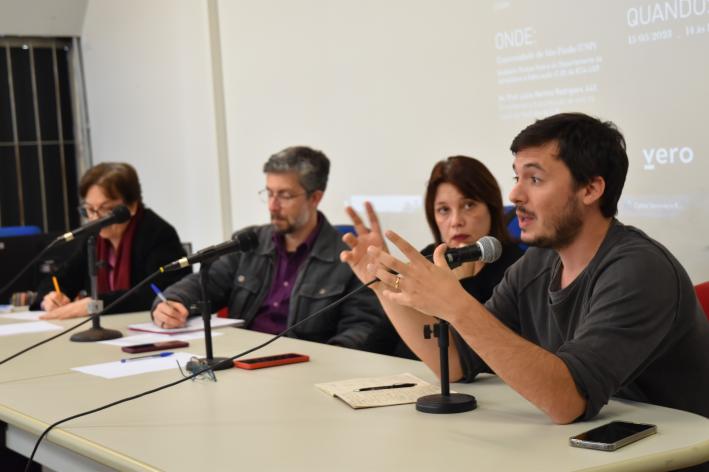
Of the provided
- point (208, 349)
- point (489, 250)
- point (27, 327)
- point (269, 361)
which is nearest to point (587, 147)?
point (489, 250)

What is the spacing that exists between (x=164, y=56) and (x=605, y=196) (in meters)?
5.13

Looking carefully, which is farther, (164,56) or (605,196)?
(164,56)

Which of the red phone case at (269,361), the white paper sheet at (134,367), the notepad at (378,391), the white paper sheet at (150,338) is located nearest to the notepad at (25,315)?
the white paper sheet at (150,338)

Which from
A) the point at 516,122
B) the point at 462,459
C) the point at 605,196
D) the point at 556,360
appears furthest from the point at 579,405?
the point at 516,122

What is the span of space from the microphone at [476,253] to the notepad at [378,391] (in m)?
0.33

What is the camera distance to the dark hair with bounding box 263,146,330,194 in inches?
151

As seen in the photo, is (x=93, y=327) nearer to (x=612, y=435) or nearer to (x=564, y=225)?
(x=564, y=225)

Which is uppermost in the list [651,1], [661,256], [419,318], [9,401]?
[651,1]

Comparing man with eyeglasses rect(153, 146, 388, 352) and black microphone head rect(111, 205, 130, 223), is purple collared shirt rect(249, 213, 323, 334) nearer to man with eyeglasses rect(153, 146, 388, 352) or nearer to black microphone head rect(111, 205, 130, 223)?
man with eyeglasses rect(153, 146, 388, 352)

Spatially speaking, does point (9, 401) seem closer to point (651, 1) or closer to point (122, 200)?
point (122, 200)

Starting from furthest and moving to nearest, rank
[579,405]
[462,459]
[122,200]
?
[122,200], [579,405], [462,459]

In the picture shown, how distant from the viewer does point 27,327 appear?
140 inches

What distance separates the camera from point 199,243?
6.68 meters

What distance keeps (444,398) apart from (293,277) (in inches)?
70.1
